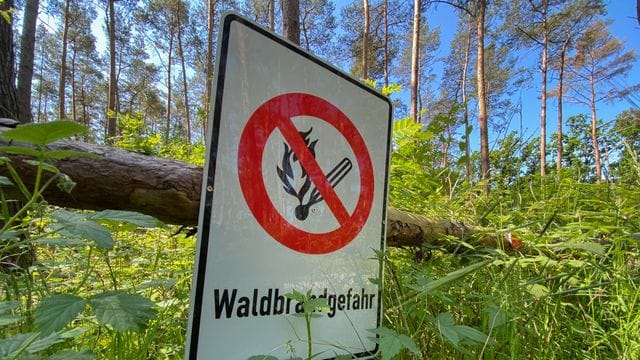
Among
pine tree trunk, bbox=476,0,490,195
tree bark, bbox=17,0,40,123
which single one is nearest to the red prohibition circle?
tree bark, bbox=17,0,40,123

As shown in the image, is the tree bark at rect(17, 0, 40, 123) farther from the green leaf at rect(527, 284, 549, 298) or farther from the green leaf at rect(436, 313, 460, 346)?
the green leaf at rect(527, 284, 549, 298)

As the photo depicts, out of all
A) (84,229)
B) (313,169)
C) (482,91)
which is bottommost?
(84,229)

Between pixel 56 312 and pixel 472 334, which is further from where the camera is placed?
pixel 472 334

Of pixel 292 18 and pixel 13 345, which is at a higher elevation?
pixel 292 18

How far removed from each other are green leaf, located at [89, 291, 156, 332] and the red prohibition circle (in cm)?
26

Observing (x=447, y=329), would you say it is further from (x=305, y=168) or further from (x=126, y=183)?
(x=126, y=183)

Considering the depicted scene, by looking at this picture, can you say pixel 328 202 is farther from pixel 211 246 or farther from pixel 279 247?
pixel 211 246

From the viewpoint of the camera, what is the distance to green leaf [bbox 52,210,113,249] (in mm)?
466

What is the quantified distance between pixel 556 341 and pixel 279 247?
922mm

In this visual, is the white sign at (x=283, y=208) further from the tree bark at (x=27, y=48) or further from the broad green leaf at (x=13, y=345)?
the tree bark at (x=27, y=48)

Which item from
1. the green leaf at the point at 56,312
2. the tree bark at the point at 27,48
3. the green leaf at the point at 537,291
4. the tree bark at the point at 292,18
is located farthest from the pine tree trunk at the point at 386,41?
the green leaf at the point at 56,312

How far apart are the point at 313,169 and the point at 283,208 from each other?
0.13 meters

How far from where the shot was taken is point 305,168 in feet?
2.66

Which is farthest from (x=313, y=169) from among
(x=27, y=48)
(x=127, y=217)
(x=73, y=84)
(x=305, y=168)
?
(x=73, y=84)
